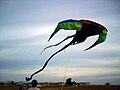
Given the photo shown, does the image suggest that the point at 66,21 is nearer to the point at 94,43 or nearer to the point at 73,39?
the point at 73,39

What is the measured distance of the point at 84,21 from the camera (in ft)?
29.9

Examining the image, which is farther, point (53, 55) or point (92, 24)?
point (92, 24)

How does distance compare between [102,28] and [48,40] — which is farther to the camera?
[102,28]

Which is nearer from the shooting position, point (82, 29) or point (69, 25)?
point (69, 25)

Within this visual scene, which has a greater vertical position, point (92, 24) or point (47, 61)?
point (92, 24)

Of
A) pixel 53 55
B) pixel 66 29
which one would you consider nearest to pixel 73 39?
pixel 66 29

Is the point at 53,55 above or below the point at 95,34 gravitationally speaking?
below

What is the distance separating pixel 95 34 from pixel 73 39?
0.93 meters

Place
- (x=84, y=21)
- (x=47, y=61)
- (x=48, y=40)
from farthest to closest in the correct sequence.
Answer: (x=84, y=21) → (x=47, y=61) → (x=48, y=40)

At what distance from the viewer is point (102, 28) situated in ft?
30.2

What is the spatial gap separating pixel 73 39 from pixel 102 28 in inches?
47.8

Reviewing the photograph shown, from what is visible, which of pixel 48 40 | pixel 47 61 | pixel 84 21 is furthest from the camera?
pixel 84 21

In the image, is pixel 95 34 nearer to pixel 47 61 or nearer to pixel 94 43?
pixel 94 43

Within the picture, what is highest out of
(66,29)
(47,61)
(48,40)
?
(66,29)
